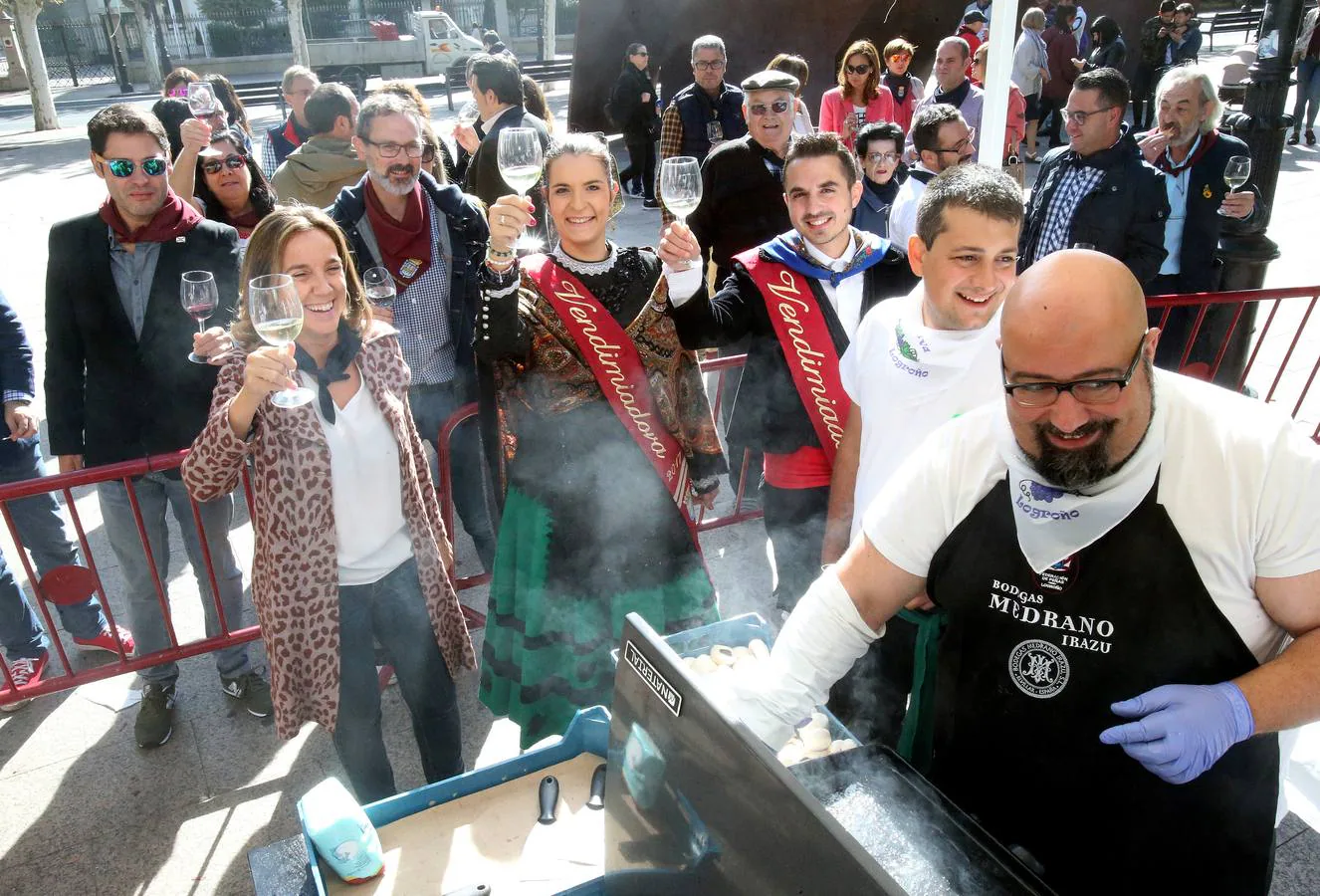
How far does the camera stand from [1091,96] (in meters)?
4.93

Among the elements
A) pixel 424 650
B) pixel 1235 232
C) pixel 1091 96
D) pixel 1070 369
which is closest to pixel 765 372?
pixel 424 650

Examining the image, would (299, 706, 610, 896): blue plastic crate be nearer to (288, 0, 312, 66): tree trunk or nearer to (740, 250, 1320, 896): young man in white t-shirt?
(740, 250, 1320, 896): young man in white t-shirt

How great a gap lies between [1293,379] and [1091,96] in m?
3.27

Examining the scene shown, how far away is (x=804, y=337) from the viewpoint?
3203 millimetres

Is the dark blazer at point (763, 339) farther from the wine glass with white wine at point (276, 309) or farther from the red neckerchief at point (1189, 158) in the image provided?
the red neckerchief at point (1189, 158)

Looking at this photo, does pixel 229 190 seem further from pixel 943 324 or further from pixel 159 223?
pixel 943 324

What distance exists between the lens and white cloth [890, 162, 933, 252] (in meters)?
4.99

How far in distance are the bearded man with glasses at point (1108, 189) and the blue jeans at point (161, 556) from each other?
4.42 meters

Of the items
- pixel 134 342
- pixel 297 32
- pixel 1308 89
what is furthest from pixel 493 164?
pixel 297 32

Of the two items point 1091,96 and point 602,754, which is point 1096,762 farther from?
point 1091,96

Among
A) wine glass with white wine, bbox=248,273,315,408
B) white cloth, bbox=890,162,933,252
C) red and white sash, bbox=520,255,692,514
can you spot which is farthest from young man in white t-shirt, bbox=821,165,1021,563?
white cloth, bbox=890,162,933,252

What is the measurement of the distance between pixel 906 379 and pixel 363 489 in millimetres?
1621

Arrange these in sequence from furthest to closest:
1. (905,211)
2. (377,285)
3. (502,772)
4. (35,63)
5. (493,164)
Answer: (35,63), (493,164), (905,211), (377,285), (502,772)

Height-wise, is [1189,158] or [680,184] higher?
[680,184]
